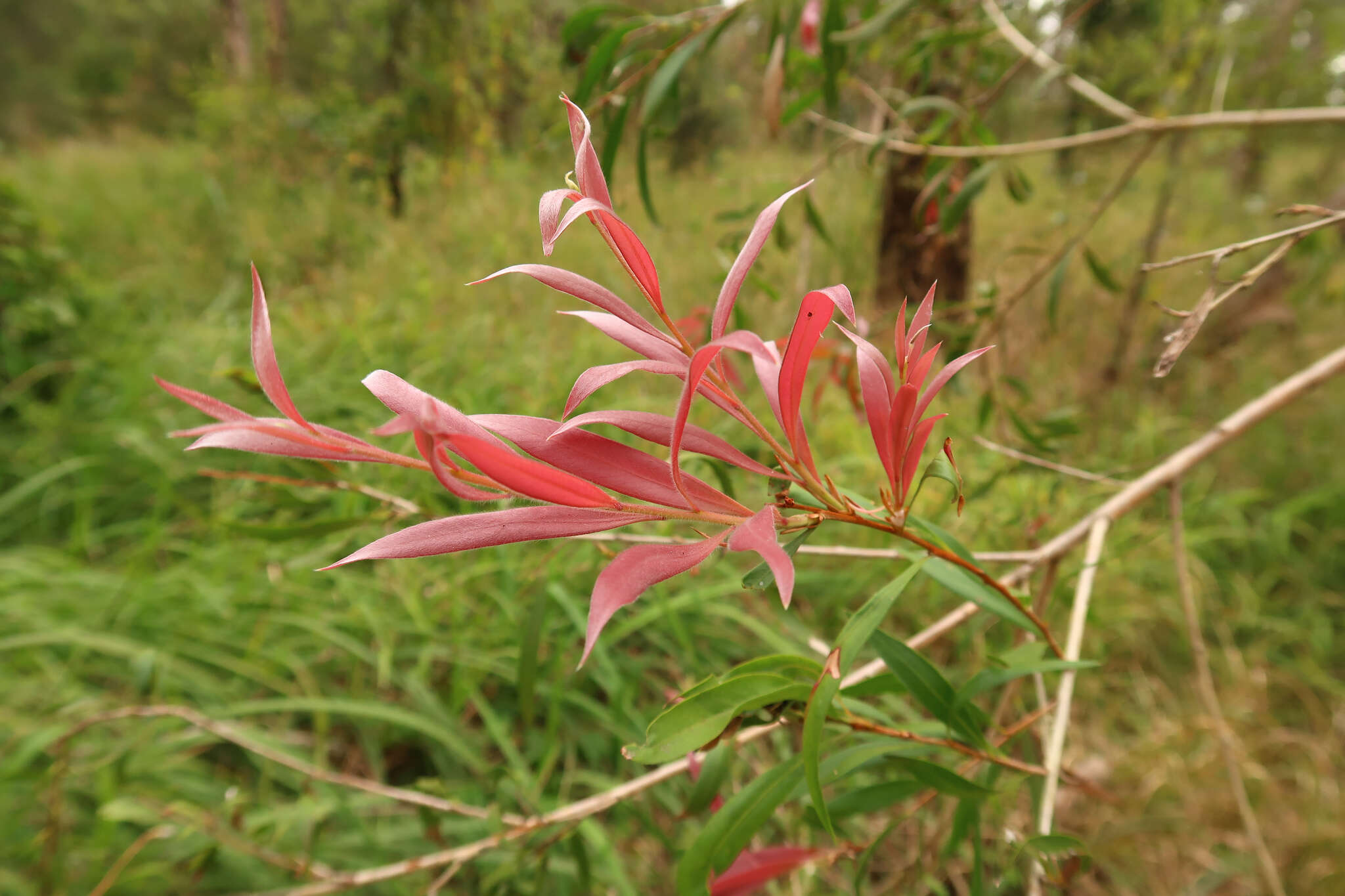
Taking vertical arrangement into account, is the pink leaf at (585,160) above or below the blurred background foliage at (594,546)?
above

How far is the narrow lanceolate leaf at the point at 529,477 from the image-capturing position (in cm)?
27

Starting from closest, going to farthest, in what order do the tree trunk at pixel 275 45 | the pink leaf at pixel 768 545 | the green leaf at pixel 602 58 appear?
the pink leaf at pixel 768 545 → the green leaf at pixel 602 58 → the tree trunk at pixel 275 45

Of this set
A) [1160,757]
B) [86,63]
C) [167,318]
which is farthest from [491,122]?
[86,63]

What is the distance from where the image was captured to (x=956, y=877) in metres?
1.16

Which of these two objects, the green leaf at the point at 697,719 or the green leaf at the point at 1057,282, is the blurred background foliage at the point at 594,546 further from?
the green leaf at the point at 697,719

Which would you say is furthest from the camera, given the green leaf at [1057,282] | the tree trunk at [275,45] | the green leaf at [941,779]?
the tree trunk at [275,45]

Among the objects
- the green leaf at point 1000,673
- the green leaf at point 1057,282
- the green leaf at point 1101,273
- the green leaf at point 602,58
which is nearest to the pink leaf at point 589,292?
the green leaf at point 1000,673

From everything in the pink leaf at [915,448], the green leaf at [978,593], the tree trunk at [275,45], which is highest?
the tree trunk at [275,45]

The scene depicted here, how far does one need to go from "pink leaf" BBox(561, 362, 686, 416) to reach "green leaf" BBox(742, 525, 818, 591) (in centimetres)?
10

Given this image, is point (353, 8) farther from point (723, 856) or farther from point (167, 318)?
point (723, 856)

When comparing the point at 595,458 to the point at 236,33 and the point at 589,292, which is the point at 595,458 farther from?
the point at 236,33

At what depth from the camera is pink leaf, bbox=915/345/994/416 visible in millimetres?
310

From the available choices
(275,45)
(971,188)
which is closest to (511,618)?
(971,188)

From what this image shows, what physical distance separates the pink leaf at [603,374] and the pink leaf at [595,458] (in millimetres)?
15
